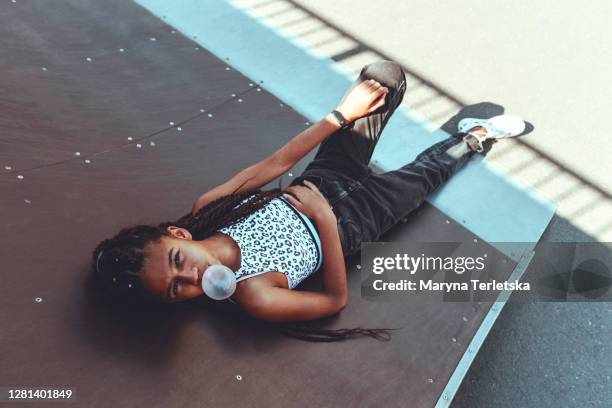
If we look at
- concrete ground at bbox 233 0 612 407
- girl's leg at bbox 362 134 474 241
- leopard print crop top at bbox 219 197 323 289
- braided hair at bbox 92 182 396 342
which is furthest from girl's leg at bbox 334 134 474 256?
concrete ground at bbox 233 0 612 407

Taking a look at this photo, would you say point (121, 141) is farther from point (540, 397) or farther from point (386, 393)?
point (540, 397)

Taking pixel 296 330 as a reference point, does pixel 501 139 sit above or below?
above

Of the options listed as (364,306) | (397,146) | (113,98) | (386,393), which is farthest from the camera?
(397,146)

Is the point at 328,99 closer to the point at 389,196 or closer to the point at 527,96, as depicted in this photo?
the point at 389,196

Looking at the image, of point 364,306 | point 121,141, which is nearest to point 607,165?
point 364,306

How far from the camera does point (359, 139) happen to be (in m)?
1.85

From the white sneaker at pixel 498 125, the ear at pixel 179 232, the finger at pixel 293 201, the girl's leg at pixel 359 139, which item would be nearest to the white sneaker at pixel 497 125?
the white sneaker at pixel 498 125

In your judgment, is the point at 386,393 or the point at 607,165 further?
the point at 607,165

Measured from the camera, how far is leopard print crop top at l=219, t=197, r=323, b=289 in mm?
1538

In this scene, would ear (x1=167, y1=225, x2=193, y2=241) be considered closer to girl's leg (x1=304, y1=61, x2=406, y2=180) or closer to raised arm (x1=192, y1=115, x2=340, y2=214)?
raised arm (x1=192, y1=115, x2=340, y2=214)

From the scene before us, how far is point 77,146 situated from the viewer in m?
1.82

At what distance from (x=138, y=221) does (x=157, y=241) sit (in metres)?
0.33

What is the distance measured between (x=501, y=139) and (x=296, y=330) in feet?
4.39

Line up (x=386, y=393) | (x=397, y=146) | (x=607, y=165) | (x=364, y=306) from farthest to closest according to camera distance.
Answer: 1. (x=607, y=165)
2. (x=397, y=146)
3. (x=364, y=306)
4. (x=386, y=393)
